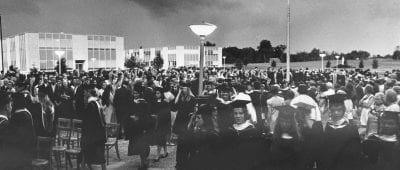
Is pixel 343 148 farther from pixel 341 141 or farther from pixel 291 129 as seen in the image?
pixel 291 129

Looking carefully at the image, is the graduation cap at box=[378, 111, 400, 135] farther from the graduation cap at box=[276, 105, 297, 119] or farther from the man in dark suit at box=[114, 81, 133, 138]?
the man in dark suit at box=[114, 81, 133, 138]

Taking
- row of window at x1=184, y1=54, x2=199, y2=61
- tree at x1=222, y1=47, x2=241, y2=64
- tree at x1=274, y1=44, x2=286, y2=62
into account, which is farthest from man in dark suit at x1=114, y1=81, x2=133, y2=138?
tree at x1=222, y1=47, x2=241, y2=64

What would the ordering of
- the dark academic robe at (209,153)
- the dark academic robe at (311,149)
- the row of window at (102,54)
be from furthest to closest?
the row of window at (102,54)
the dark academic robe at (311,149)
the dark academic robe at (209,153)

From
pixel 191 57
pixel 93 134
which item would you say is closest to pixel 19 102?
pixel 93 134

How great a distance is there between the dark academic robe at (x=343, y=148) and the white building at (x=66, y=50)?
198ft

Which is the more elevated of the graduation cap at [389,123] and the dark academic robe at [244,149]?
the graduation cap at [389,123]

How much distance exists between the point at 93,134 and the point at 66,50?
62.8m

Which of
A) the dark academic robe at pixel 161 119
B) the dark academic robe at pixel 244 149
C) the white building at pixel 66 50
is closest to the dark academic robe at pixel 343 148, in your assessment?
the dark academic robe at pixel 244 149

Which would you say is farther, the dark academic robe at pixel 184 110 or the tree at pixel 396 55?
the tree at pixel 396 55

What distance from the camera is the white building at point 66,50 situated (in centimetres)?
6431

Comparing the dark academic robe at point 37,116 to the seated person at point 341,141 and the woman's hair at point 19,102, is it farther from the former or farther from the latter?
the seated person at point 341,141

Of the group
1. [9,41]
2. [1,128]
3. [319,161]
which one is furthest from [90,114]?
[9,41]

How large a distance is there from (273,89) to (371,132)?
3431mm

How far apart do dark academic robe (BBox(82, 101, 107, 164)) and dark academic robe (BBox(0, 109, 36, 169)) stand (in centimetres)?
130
